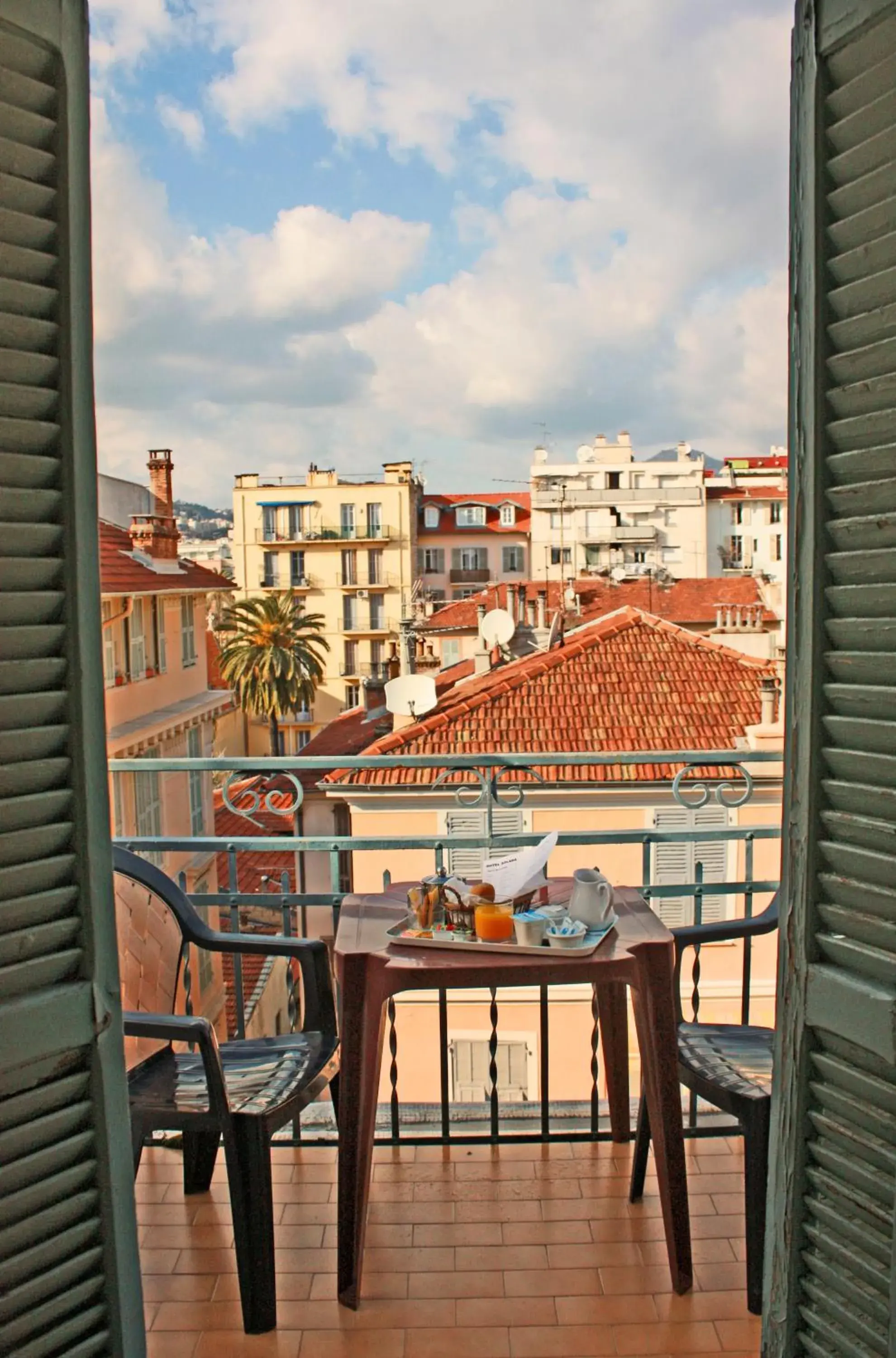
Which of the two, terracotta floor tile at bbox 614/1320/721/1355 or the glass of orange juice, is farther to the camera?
the glass of orange juice

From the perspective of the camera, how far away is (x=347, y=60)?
8.18 ft

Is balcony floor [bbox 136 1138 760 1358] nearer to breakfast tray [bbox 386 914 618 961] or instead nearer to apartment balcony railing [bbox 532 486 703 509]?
breakfast tray [bbox 386 914 618 961]

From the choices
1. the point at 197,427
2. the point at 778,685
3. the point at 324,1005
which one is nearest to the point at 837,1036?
the point at 324,1005

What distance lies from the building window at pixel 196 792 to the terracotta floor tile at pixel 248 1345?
57.9ft

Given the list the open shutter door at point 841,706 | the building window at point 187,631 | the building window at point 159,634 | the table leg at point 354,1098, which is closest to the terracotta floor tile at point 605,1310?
the table leg at point 354,1098

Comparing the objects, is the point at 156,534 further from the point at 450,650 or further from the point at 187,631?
the point at 450,650

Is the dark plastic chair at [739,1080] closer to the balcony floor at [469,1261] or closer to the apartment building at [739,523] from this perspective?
the balcony floor at [469,1261]

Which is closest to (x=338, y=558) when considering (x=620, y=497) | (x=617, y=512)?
(x=617, y=512)

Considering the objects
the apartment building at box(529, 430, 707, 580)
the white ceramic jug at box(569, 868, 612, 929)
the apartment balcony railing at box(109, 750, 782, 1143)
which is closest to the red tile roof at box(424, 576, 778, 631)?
the apartment building at box(529, 430, 707, 580)

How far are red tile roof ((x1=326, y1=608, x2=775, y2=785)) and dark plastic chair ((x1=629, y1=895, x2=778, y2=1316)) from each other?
895cm

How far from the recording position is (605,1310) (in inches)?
94.2

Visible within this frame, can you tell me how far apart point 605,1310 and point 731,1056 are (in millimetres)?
585

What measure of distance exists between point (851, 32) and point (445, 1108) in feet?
8.60

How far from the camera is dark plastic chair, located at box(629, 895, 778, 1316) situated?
7.66ft
